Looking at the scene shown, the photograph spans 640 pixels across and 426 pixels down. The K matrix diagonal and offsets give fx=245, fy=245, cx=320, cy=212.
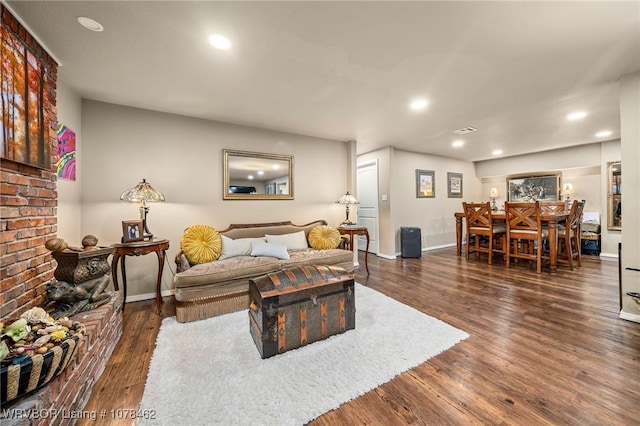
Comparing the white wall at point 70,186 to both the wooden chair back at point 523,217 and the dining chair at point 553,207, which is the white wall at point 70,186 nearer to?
the wooden chair back at point 523,217

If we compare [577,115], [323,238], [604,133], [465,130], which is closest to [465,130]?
[465,130]

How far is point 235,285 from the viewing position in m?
2.60

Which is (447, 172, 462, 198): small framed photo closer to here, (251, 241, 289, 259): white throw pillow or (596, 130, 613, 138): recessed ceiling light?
(596, 130, 613, 138): recessed ceiling light

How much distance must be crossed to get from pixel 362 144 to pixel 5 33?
4420 millimetres

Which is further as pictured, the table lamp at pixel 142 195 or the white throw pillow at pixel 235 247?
the white throw pillow at pixel 235 247

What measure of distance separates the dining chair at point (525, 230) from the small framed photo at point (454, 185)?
7.07ft

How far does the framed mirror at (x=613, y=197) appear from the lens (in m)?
4.73

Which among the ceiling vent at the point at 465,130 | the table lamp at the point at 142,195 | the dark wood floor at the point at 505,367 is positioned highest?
the ceiling vent at the point at 465,130

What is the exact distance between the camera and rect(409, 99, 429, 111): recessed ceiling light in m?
2.90

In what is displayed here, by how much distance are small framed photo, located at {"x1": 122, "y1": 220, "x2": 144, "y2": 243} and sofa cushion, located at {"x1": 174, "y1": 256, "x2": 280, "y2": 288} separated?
65cm

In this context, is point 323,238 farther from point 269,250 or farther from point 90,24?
point 90,24

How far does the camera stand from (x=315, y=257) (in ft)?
10.4

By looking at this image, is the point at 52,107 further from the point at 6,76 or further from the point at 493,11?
the point at 493,11

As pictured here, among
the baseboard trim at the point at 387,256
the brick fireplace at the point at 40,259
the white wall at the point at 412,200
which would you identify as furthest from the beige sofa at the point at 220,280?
the white wall at the point at 412,200
